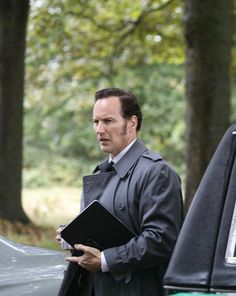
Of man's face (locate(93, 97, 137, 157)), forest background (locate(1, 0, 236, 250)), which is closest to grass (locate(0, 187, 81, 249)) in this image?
forest background (locate(1, 0, 236, 250))

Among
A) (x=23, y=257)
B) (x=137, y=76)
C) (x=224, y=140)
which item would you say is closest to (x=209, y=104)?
(x=23, y=257)

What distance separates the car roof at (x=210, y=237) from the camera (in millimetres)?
2502

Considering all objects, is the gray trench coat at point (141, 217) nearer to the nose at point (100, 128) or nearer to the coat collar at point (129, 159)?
the coat collar at point (129, 159)

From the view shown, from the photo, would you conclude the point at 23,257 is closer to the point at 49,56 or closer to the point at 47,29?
the point at 47,29

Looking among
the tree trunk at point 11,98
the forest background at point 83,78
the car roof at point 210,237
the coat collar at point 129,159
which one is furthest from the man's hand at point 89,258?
the tree trunk at point 11,98

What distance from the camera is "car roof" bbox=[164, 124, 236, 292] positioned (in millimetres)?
2502

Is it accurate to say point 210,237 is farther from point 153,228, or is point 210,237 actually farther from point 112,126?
point 112,126

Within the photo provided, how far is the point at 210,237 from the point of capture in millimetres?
2566

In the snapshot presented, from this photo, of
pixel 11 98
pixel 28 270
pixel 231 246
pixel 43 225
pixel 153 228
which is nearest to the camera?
pixel 231 246

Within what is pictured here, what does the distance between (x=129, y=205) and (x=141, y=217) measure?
81mm

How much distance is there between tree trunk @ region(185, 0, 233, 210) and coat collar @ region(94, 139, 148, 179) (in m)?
7.42

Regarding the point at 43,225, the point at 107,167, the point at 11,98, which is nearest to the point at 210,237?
the point at 107,167

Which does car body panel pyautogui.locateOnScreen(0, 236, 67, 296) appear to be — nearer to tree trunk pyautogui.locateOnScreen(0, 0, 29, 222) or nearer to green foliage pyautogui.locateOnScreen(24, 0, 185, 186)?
green foliage pyautogui.locateOnScreen(24, 0, 185, 186)

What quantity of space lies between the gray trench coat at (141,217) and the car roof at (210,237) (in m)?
0.96
